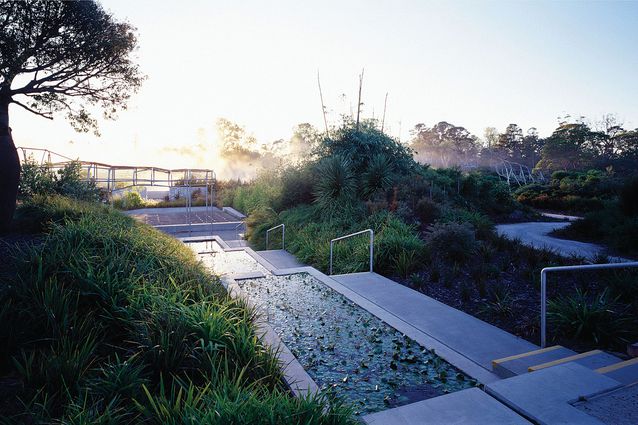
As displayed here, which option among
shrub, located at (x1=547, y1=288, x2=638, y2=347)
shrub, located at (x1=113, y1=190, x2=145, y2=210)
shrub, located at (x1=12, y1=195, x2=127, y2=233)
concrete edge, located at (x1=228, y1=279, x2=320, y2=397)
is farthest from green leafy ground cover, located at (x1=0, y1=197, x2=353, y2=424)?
shrub, located at (x1=113, y1=190, x2=145, y2=210)

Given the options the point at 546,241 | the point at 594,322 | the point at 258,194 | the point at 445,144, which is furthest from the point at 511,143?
the point at 594,322

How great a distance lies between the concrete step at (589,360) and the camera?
362 cm

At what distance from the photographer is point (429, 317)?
17.6 ft

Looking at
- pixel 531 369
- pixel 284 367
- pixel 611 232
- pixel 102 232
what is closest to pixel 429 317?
pixel 531 369

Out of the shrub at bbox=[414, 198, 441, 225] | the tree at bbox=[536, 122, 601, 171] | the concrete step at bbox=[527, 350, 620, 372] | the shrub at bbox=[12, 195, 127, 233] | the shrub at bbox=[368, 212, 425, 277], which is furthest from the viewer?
the tree at bbox=[536, 122, 601, 171]

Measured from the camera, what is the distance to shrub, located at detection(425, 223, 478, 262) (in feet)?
25.9

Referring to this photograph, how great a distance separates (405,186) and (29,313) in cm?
1040

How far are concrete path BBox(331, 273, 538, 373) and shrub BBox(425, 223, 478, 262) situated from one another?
154 cm

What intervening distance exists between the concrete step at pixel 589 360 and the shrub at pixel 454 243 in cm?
389

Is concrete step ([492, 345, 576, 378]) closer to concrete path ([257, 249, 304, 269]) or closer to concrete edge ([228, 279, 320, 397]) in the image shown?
concrete edge ([228, 279, 320, 397])

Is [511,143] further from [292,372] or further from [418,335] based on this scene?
[292,372]

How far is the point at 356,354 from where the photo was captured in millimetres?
4188

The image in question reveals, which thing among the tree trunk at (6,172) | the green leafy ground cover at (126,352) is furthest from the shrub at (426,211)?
the tree trunk at (6,172)

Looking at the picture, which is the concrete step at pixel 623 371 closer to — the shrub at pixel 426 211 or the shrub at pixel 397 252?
the shrub at pixel 397 252
